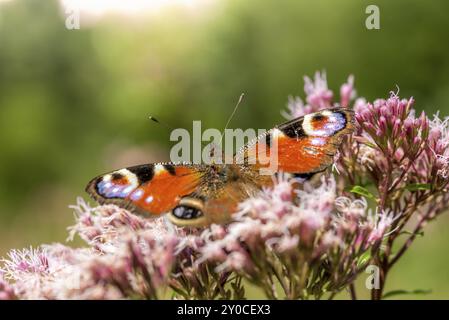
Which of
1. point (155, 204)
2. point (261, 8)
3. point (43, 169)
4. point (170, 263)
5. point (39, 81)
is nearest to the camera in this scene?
point (170, 263)

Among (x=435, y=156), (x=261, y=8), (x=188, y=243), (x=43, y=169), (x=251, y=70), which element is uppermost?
(x=261, y=8)

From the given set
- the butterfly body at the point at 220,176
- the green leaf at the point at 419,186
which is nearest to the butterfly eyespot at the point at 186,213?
the butterfly body at the point at 220,176

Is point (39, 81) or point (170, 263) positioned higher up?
point (39, 81)

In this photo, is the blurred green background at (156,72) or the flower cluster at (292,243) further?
the blurred green background at (156,72)

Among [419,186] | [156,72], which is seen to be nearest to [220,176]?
[419,186]

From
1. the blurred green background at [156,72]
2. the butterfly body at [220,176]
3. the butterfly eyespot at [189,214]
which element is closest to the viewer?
the butterfly eyespot at [189,214]

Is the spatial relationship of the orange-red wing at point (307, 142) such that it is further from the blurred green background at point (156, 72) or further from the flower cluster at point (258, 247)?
the blurred green background at point (156, 72)

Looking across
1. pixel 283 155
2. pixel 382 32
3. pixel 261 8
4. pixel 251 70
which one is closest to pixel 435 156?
pixel 283 155
